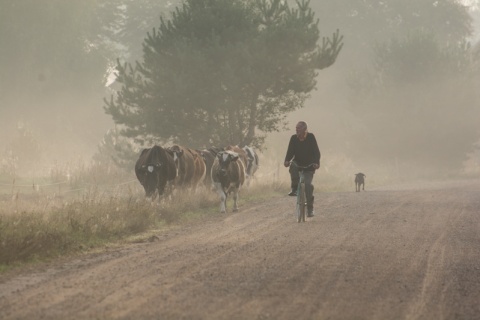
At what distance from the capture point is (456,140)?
53.4 m

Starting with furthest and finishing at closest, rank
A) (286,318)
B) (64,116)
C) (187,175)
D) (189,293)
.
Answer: (64,116) < (187,175) < (189,293) < (286,318)

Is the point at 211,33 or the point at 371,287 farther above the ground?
the point at 211,33

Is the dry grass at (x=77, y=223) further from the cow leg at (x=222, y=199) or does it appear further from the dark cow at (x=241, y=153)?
the dark cow at (x=241, y=153)

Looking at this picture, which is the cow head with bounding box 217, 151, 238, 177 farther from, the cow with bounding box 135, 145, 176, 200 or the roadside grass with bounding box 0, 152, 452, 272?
the cow with bounding box 135, 145, 176, 200

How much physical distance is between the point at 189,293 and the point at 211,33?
2464 centimetres

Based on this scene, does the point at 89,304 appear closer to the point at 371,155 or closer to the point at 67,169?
the point at 67,169

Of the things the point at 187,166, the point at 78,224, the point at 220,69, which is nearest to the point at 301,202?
the point at 78,224

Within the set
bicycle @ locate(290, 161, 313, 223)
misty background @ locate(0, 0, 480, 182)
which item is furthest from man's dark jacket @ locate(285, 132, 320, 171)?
misty background @ locate(0, 0, 480, 182)

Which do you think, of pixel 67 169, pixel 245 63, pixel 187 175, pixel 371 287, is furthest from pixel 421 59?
pixel 371 287

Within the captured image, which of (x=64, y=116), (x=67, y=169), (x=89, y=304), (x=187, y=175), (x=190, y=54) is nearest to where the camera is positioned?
(x=89, y=304)

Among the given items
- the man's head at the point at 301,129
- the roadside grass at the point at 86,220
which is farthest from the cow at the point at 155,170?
the man's head at the point at 301,129

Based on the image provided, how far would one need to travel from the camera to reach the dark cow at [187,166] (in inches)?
894

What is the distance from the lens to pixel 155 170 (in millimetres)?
21500

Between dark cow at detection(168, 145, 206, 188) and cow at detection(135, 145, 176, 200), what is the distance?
1.72 ft
